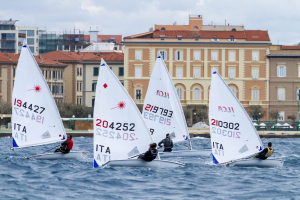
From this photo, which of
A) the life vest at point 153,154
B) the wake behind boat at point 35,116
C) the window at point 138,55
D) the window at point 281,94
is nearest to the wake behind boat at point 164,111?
the wake behind boat at point 35,116

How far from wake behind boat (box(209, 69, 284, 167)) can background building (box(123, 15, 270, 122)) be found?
6895 centimetres

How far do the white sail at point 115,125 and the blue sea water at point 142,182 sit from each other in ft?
2.24

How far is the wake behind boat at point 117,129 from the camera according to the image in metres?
28.0

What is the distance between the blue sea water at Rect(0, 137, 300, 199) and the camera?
23422mm

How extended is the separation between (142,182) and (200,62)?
74.9 metres

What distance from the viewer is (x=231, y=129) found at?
29.8 m

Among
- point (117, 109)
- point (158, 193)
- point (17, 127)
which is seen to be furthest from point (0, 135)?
point (158, 193)

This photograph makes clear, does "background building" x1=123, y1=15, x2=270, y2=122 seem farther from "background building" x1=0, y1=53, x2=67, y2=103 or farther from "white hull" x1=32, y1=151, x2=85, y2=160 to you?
"white hull" x1=32, y1=151, x2=85, y2=160

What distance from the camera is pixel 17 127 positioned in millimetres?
33375

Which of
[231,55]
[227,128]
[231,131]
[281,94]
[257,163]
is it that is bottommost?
[257,163]

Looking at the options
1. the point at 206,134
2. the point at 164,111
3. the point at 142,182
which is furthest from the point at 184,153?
the point at 206,134

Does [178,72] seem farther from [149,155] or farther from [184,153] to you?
[149,155]

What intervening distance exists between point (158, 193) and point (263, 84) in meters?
78.0

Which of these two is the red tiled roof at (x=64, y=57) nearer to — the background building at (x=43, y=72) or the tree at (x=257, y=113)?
the background building at (x=43, y=72)
